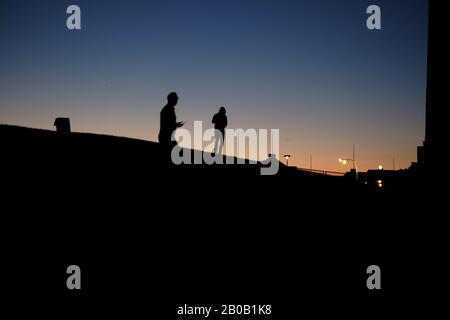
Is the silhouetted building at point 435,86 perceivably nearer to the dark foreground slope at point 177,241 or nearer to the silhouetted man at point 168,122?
the dark foreground slope at point 177,241

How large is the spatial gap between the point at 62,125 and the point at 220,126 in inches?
292

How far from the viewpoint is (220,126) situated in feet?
43.3

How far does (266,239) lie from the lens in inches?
362

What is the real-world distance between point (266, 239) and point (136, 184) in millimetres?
3931

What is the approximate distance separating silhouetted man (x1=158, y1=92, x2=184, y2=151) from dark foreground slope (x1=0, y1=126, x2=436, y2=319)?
1235 millimetres

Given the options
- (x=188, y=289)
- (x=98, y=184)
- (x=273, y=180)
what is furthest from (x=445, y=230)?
(x=98, y=184)

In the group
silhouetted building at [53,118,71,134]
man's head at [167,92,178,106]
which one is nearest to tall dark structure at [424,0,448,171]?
man's head at [167,92,178,106]

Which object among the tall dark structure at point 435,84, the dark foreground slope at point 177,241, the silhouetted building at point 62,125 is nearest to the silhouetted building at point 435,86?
the tall dark structure at point 435,84

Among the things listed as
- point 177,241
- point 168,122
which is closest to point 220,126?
point 168,122

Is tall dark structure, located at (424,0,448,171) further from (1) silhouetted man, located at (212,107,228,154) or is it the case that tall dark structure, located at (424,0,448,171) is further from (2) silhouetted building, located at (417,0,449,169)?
(1) silhouetted man, located at (212,107,228,154)

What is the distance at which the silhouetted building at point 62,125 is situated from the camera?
1582 cm

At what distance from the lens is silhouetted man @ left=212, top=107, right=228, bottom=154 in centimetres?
1304
